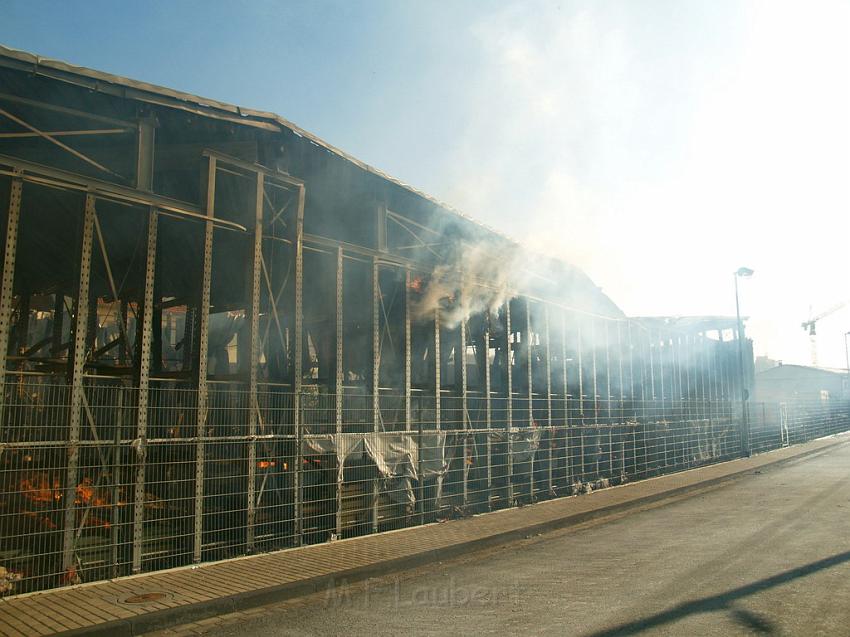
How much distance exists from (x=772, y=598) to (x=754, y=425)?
25394 mm

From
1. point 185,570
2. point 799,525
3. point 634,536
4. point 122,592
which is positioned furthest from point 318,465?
point 799,525

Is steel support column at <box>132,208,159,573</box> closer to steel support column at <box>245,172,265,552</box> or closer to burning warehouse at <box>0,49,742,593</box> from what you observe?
burning warehouse at <box>0,49,742,593</box>

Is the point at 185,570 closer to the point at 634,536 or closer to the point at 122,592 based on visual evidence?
the point at 122,592

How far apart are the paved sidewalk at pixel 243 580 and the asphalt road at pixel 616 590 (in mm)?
204

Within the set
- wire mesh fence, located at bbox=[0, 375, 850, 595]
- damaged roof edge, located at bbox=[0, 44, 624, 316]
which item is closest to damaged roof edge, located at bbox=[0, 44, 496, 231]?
damaged roof edge, located at bbox=[0, 44, 624, 316]

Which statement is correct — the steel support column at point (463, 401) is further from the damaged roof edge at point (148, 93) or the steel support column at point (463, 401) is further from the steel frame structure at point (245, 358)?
the damaged roof edge at point (148, 93)

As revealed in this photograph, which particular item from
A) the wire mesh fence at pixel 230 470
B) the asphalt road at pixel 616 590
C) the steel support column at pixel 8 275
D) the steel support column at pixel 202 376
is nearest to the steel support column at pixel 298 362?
the wire mesh fence at pixel 230 470

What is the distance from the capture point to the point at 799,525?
1120 centimetres

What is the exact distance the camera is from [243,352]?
1282cm

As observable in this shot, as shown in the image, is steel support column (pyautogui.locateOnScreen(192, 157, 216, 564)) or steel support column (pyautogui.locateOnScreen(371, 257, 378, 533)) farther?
steel support column (pyautogui.locateOnScreen(371, 257, 378, 533))

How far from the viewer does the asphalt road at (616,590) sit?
19.7 feet

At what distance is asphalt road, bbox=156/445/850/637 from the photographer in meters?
6.00

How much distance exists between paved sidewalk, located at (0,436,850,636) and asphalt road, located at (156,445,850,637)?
20cm

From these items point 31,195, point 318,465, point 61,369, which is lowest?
point 318,465
